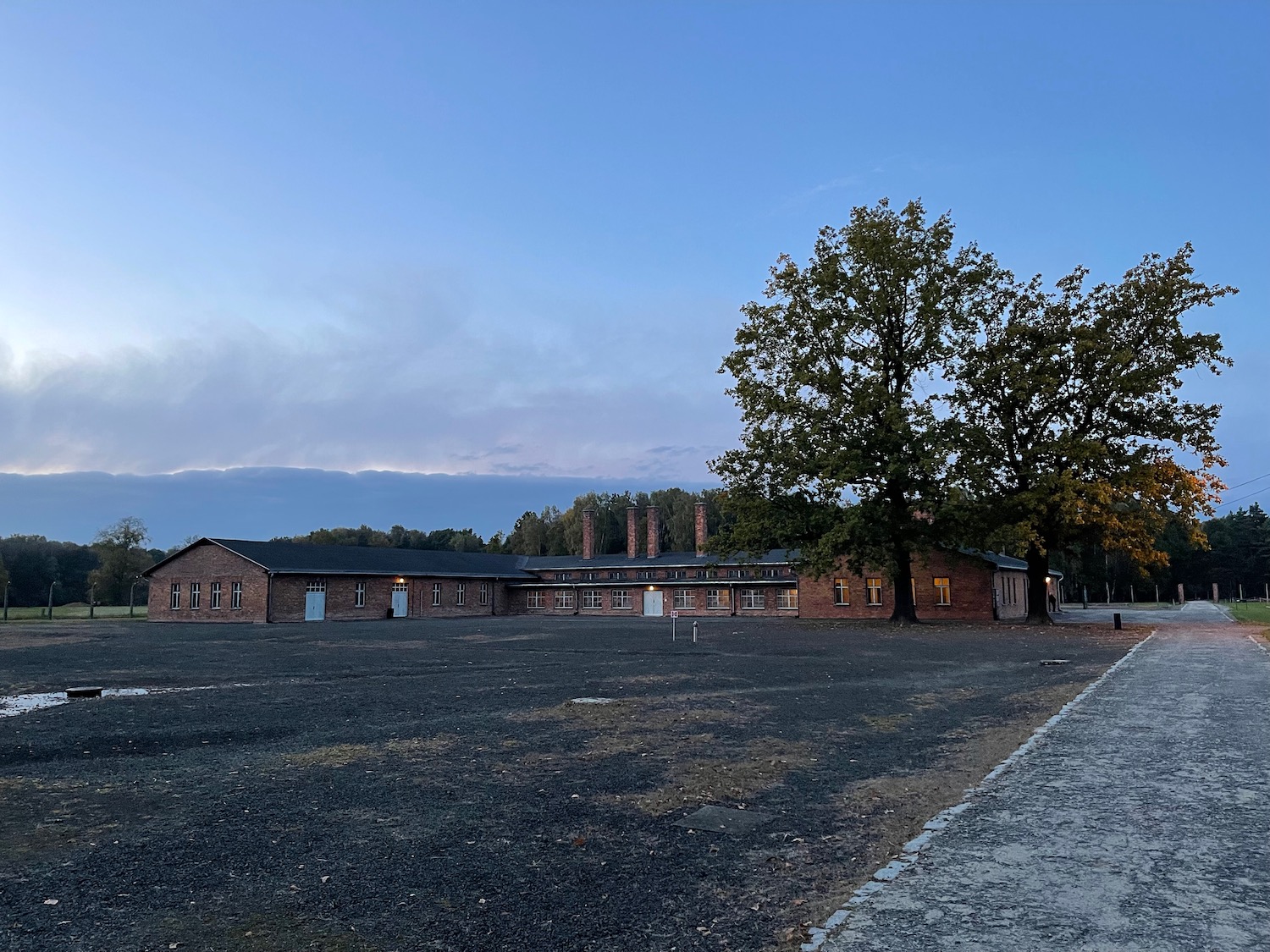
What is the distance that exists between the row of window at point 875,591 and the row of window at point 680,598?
173 inches

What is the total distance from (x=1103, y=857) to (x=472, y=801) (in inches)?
198

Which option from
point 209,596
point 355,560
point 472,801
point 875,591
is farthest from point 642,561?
point 472,801

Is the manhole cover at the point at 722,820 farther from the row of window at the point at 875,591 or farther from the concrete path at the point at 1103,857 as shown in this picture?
the row of window at the point at 875,591

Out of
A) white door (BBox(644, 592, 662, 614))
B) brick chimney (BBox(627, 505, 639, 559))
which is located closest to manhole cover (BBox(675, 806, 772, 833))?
white door (BBox(644, 592, 662, 614))

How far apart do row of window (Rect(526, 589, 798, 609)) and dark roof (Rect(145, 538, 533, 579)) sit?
3061 millimetres

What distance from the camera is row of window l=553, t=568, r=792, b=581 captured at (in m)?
57.0

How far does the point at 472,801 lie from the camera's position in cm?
757

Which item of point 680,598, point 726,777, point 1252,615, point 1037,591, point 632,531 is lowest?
point 1252,615

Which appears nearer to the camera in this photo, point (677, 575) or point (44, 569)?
point (677, 575)

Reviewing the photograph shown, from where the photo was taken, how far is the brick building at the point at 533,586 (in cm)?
4828

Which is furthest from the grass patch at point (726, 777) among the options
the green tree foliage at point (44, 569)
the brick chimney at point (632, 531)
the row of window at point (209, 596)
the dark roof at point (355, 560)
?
the green tree foliage at point (44, 569)

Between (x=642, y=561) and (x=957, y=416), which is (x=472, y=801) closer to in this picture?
(x=957, y=416)

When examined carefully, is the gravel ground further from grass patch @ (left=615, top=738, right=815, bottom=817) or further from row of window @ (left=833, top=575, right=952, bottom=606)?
row of window @ (left=833, top=575, right=952, bottom=606)

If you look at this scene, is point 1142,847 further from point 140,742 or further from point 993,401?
point 993,401
